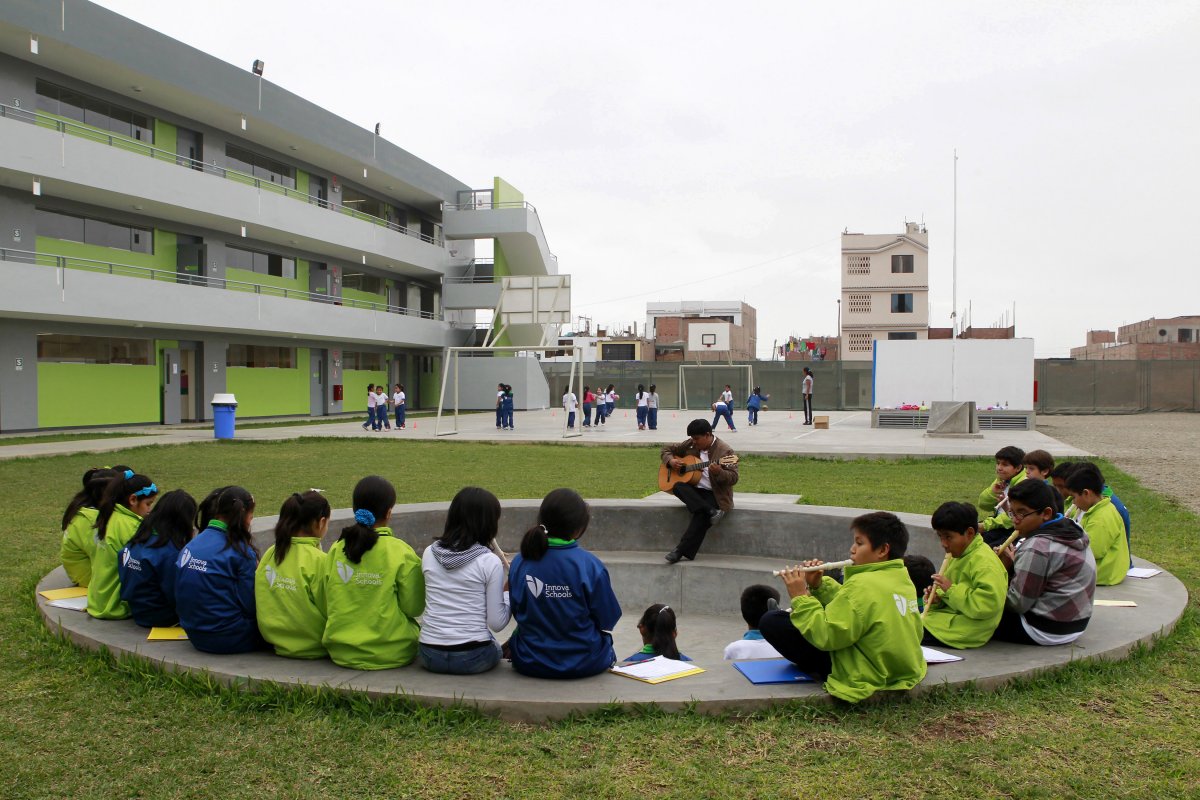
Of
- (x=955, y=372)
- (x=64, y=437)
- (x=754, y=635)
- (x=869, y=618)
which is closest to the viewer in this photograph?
(x=869, y=618)

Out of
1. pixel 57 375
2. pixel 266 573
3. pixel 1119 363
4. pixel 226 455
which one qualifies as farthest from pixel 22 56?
pixel 1119 363

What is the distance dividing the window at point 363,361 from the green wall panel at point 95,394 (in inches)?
448

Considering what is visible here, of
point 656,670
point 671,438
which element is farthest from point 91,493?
point 671,438

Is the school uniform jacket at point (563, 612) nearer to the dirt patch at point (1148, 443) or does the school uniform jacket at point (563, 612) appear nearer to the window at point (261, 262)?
the dirt patch at point (1148, 443)

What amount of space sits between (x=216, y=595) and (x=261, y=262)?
3281 centimetres

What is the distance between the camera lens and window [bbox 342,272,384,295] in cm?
4166

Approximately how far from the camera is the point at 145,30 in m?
26.9

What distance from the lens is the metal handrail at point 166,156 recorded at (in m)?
24.9

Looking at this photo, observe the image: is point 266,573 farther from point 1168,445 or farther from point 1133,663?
point 1168,445

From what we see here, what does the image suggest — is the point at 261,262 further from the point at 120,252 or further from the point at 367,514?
the point at 367,514

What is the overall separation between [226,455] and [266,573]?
1597 centimetres

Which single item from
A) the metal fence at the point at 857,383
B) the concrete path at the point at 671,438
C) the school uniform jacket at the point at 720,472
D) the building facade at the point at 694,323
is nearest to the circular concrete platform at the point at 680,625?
the school uniform jacket at the point at 720,472

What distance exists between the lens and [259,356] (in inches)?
1394

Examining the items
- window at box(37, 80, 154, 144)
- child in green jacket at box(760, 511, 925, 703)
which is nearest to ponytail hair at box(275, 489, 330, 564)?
child in green jacket at box(760, 511, 925, 703)
